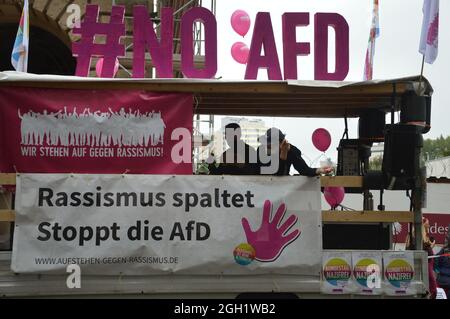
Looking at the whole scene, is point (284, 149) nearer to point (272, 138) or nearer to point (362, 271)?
point (272, 138)

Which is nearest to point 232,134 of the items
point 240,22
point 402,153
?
point 402,153

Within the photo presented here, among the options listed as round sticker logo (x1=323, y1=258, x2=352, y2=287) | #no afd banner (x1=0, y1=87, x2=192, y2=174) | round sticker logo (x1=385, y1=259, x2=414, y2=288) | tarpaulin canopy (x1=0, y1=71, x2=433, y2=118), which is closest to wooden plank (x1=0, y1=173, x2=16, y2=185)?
#no afd banner (x1=0, y1=87, x2=192, y2=174)

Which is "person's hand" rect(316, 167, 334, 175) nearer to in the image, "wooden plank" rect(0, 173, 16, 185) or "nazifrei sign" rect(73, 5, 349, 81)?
"nazifrei sign" rect(73, 5, 349, 81)

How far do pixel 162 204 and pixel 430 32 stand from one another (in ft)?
10.6

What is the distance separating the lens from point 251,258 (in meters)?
5.34

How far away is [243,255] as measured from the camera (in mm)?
5344

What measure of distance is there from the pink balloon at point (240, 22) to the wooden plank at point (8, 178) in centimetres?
466

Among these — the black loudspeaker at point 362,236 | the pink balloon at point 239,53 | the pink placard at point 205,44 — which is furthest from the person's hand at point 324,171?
the pink balloon at point 239,53

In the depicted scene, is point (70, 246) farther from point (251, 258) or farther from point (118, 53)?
point (118, 53)

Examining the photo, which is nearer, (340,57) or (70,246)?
(70,246)

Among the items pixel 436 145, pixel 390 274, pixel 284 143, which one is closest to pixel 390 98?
pixel 284 143

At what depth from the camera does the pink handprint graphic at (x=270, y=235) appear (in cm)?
537

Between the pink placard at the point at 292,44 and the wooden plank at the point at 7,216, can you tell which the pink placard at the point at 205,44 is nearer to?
the pink placard at the point at 292,44

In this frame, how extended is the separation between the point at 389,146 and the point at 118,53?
331 cm
